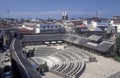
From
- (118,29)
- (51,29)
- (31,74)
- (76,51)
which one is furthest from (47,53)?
(118,29)

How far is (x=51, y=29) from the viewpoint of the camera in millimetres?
76125

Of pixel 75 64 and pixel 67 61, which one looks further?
pixel 67 61

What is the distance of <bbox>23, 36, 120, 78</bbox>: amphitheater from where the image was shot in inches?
1204

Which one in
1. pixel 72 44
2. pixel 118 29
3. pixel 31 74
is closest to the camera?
pixel 31 74

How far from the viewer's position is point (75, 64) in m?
35.5

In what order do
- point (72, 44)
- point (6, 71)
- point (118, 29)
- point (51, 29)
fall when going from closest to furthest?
point (6, 71) → point (72, 44) → point (51, 29) → point (118, 29)

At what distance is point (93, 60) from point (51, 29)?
1554 inches

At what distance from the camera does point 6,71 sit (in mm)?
30250

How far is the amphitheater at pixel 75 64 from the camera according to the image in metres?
30.6

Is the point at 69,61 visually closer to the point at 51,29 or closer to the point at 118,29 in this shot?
the point at 51,29

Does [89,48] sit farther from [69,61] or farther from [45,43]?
[45,43]

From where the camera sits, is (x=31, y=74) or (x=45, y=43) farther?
(x=45, y=43)

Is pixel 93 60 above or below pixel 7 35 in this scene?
below

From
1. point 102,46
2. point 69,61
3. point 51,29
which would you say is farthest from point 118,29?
A: point 69,61
